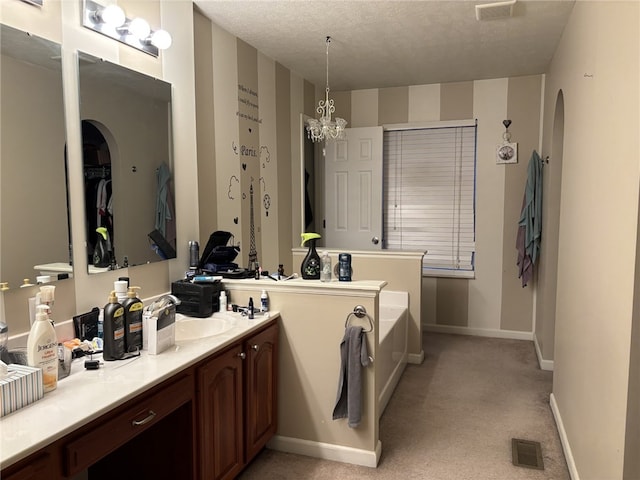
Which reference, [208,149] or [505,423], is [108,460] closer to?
[208,149]

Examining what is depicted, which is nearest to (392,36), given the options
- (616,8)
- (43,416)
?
(616,8)

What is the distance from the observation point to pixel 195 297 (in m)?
2.56

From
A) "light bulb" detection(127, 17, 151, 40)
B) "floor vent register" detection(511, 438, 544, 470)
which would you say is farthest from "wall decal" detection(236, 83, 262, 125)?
"floor vent register" detection(511, 438, 544, 470)

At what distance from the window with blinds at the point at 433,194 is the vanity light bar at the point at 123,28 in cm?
315

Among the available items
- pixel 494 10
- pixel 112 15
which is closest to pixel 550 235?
pixel 494 10

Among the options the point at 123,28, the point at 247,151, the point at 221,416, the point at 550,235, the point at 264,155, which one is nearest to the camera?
the point at 221,416

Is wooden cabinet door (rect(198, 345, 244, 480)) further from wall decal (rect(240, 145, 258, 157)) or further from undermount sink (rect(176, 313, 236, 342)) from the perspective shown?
wall decal (rect(240, 145, 258, 157))

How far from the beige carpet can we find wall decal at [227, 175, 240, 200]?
1746 millimetres

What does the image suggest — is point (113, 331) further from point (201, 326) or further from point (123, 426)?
point (201, 326)

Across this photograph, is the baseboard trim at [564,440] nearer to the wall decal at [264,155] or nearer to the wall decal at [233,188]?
the wall decal at [233,188]

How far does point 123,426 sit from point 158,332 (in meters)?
0.47

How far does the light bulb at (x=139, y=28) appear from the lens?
2.38 metres

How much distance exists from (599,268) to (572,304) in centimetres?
66

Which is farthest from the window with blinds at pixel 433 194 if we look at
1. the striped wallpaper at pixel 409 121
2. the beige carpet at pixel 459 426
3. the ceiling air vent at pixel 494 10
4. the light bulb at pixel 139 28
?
the light bulb at pixel 139 28
